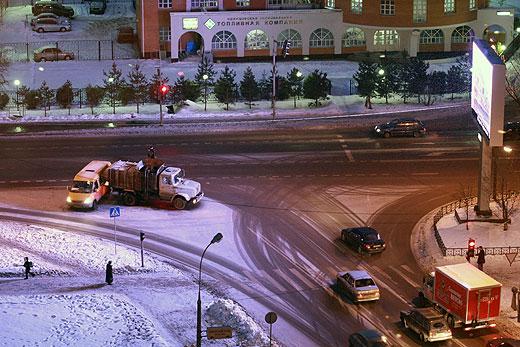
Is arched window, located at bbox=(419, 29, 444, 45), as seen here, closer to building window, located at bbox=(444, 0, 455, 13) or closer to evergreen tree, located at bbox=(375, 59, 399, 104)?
building window, located at bbox=(444, 0, 455, 13)

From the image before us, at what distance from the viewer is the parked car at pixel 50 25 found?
10231cm

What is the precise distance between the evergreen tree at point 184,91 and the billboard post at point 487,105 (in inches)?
1232

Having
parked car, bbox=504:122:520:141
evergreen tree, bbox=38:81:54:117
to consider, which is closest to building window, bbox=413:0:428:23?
parked car, bbox=504:122:520:141

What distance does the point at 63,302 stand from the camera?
150 ft

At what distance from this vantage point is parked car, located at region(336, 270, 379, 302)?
46.8 meters

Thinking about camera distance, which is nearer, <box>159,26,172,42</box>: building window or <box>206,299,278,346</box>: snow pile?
<box>206,299,278,346</box>: snow pile

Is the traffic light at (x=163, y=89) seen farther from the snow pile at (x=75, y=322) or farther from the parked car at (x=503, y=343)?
the parked car at (x=503, y=343)

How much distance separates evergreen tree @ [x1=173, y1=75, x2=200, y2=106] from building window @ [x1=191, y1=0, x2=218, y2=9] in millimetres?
13254

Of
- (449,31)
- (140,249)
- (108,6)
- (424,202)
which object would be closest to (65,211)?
(140,249)

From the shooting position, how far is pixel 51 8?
348 feet

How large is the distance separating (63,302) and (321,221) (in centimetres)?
1760

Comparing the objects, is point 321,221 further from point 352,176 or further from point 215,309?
→ point 215,309

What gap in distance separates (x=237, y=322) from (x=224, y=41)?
55.5m

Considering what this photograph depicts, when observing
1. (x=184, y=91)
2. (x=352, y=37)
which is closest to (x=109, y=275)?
(x=184, y=91)
